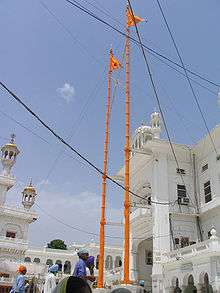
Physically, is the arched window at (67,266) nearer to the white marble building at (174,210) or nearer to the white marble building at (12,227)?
the white marble building at (12,227)

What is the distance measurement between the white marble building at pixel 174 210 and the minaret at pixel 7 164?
1777 cm

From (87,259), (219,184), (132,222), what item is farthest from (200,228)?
(87,259)

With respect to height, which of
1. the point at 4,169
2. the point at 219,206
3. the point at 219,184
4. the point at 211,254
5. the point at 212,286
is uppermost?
the point at 4,169

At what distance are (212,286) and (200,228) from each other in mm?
7235

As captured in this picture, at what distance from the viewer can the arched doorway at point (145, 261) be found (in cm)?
3036

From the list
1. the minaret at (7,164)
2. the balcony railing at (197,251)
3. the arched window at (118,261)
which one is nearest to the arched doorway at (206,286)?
the balcony railing at (197,251)

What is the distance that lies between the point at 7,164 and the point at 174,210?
24767mm

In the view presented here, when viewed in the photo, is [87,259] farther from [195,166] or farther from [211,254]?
[195,166]

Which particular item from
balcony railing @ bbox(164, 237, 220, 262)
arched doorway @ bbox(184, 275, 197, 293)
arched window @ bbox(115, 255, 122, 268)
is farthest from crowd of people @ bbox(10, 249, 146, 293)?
arched window @ bbox(115, 255, 122, 268)

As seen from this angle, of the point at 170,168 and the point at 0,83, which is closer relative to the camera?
the point at 0,83

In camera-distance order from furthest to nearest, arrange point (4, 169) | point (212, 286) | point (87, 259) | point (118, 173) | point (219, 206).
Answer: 1. point (4, 169)
2. point (118, 173)
3. point (219, 206)
4. point (212, 286)
5. point (87, 259)

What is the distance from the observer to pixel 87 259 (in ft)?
28.1

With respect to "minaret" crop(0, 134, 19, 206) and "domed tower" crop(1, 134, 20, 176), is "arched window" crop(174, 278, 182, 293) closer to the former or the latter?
"minaret" crop(0, 134, 19, 206)

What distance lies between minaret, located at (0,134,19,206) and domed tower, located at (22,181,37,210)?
131 inches
